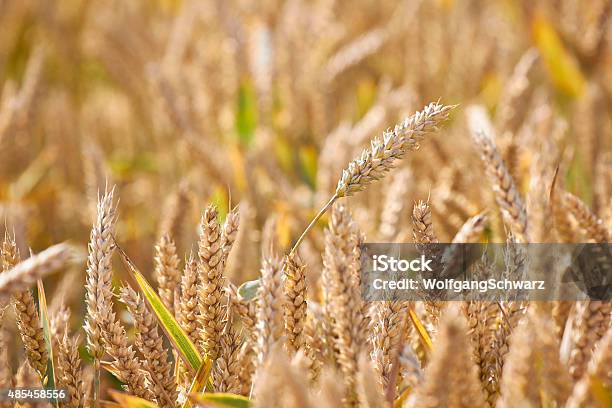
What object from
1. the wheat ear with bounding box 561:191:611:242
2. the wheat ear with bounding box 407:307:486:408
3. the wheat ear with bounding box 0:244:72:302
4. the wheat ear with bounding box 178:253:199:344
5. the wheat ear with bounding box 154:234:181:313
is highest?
the wheat ear with bounding box 561:191:611:242

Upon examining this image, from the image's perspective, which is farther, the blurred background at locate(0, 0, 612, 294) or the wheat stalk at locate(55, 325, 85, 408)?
the blurred background at locate(0, 0, 612, 294)

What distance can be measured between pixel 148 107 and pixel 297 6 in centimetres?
54

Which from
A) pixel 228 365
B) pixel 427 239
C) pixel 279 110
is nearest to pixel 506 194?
pixel 427 239

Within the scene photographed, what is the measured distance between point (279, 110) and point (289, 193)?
1.62 ft

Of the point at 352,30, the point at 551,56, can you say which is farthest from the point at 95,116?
the point at 551,56

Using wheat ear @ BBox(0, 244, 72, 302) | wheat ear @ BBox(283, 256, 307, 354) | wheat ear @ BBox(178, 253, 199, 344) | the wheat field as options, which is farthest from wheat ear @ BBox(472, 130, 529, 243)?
wheat ear @ BBox(0, 244, 72, 302)

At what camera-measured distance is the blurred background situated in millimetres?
1331

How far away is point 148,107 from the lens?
2131mm

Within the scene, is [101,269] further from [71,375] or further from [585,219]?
[585,219]

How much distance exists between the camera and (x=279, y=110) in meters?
1.98

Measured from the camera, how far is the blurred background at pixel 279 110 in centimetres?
133

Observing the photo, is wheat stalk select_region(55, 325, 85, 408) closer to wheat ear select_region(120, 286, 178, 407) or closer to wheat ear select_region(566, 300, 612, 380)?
wheat ear select_region(120, 286, 178, 407)

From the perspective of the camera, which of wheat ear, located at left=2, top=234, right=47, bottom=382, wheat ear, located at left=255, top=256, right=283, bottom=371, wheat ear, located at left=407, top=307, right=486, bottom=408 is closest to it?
wheat ear, located at left=407, top=307, right=486, bottom=408

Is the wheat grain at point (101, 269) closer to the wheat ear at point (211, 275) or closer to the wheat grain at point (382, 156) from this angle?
the wheat ear at point (211, 275)
